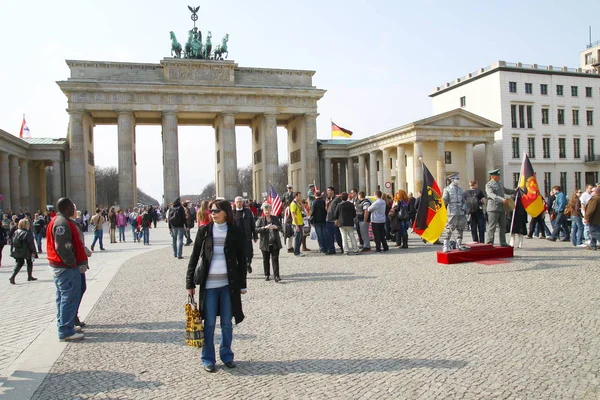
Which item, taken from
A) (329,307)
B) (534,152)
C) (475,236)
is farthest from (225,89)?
(329,307)

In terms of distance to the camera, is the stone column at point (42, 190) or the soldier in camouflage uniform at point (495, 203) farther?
the stone column at point (42, 190)

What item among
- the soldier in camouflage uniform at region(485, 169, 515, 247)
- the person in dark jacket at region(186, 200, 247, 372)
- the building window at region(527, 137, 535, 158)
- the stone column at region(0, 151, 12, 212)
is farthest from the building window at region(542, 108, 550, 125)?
the person in dark jacket at region(186, 200, 247, 372)

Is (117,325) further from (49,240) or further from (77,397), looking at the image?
(77,397)

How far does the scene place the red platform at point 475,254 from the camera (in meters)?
12.8

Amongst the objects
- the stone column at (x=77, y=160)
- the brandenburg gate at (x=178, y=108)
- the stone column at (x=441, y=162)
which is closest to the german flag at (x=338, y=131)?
the brandenburg gate at (x=178, y=108)

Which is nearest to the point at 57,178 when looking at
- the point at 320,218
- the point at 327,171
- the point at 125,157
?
the point at 125,157

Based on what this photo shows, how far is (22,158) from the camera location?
4806 centimetres

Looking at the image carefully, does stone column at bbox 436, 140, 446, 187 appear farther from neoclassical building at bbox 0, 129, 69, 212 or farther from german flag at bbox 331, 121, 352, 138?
neoclassical building at bbox 0, 129, 69, 212

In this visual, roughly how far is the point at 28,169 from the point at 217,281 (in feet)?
180

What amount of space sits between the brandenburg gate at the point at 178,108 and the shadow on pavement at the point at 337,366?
46.7 m

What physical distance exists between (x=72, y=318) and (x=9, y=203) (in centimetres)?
4180

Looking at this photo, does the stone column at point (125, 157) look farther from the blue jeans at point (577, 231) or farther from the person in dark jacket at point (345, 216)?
the blue jeans at point (577, 231)

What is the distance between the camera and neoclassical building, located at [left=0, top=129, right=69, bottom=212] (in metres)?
42.6

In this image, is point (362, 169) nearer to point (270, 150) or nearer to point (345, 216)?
point (270, 150)
